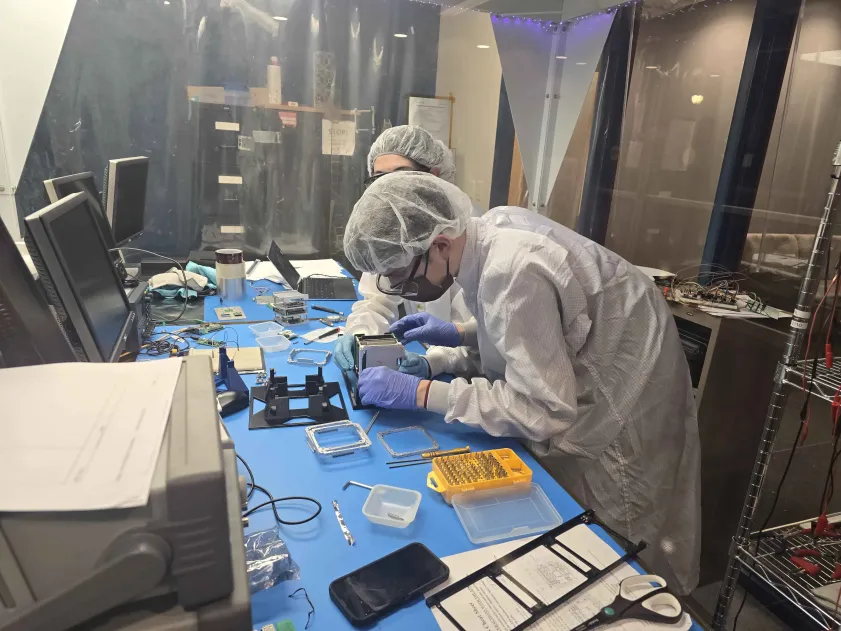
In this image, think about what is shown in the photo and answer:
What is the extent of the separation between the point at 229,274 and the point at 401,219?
1208mm

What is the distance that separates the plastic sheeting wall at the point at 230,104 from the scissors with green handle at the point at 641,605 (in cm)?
267

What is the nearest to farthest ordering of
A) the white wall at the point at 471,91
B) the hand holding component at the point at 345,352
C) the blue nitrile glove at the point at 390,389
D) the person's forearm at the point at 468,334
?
the blue nitrile glove at the point at 390,389
the hand holding component at the point at 345,352
the person's forearm at the point at 468,334
the white wall at the point at 471,91

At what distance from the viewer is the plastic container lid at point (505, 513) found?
93 cm

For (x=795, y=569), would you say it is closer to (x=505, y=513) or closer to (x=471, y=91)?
(x=505, y=513)

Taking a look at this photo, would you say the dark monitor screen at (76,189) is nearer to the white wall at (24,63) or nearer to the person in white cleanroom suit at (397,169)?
the person in white cleanroom suit at (397,169)

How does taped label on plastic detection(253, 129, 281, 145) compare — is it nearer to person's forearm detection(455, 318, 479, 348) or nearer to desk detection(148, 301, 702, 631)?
person's forearm detection(455, 318, 479, 348)

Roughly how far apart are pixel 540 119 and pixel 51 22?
2465 mm

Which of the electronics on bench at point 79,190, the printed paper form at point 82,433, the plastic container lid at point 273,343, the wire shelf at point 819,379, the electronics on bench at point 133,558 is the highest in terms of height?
the electronics on bench at point 79,190

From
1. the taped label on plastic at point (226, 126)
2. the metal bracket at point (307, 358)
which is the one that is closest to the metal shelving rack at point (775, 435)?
the metal bracket at point (307, 358)

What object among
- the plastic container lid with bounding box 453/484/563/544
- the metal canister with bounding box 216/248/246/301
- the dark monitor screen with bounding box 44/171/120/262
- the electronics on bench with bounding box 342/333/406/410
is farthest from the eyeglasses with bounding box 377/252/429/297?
the metal canister with bounding box 216/248/246/301

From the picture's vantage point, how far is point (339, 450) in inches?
44.8

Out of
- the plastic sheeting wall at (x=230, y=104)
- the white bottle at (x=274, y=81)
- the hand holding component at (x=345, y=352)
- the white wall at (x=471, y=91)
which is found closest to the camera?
the hand holding component at (x=345, y=352)

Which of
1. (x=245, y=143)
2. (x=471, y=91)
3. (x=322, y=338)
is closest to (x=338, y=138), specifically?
(x=245, y=143)

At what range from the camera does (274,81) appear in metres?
2.89
